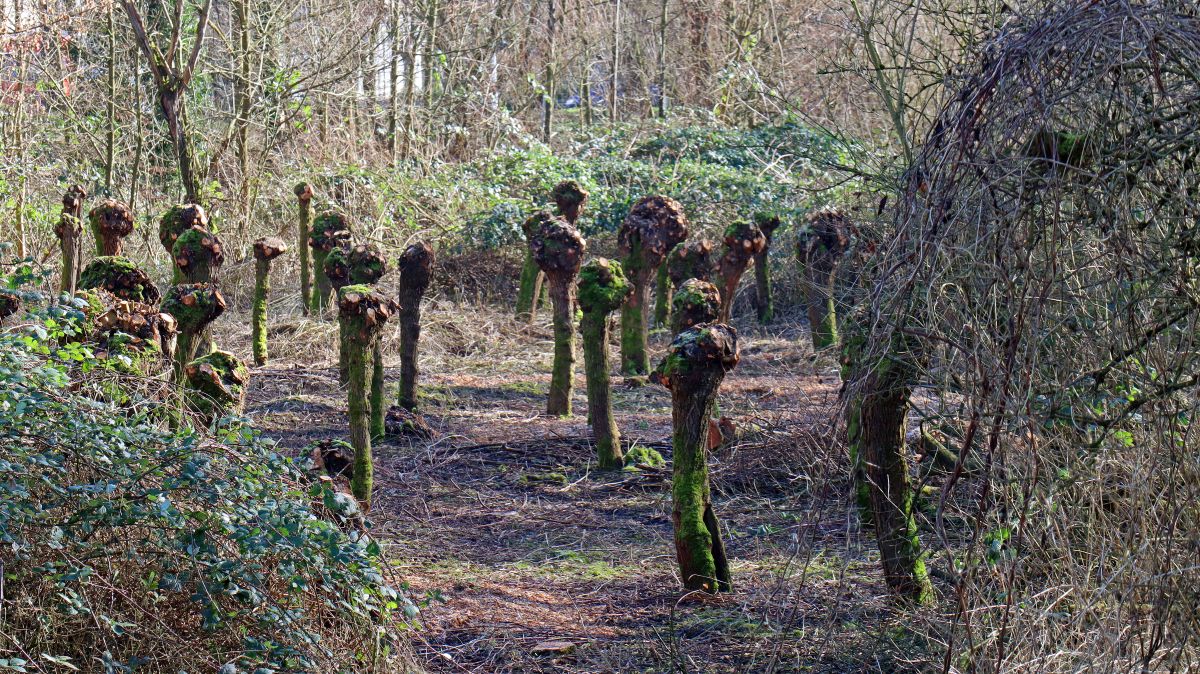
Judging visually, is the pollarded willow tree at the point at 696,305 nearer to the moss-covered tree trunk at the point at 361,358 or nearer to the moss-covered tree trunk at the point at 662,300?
the moss-covered tree trunk at the point at 361,358

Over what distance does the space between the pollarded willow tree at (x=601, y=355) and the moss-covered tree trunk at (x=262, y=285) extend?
282 cm

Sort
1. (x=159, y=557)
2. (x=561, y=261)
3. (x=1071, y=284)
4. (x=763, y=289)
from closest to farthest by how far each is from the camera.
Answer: (x=159, y=557), (x=1071, y=284), (x=561, y=261), (x=763, y=289)

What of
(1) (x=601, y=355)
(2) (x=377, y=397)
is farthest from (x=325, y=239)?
(1) (x=601, y=355)

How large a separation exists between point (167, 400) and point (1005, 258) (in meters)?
2.82

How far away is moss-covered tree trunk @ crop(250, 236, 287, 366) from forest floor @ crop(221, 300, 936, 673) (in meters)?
0.19

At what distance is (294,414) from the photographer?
743 centimetres

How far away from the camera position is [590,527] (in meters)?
5.63

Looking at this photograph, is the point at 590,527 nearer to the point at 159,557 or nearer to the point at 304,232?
the point at 159,557

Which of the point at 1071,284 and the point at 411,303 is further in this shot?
the point at 411,303

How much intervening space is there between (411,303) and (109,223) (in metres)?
2.03

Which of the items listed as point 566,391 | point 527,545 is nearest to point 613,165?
point 566,391

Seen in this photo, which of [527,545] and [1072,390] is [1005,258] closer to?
[1072,390]

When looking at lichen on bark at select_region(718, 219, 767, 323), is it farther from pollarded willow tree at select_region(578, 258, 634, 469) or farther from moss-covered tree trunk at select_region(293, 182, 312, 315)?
moss-covered tree trunk at select_region(293, 182, 312, 315)

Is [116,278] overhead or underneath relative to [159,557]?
overhead
